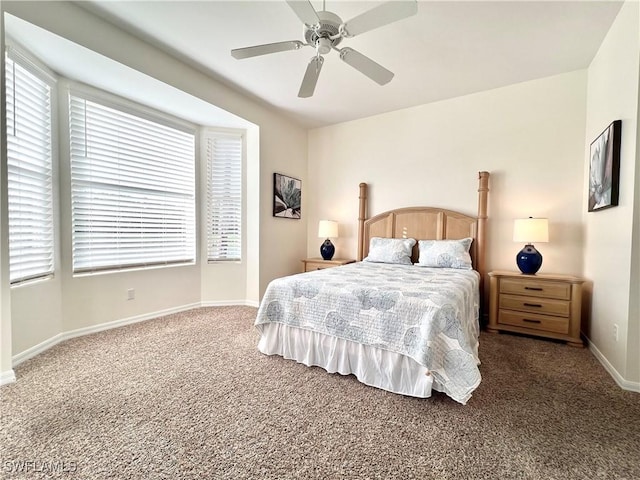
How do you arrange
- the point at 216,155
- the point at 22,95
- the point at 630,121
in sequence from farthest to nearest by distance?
the point at 216,155 → the point at 22,95 → the point at 630,121

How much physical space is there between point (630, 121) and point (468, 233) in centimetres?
175

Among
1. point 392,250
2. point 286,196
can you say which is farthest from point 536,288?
point 286,196

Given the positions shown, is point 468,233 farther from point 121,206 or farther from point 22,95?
point 22,95

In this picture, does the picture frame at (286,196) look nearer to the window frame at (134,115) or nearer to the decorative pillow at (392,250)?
the window frame at (134,115)

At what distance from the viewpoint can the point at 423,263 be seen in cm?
347

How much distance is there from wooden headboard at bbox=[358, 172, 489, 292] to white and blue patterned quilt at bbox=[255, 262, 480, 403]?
868 millimetres

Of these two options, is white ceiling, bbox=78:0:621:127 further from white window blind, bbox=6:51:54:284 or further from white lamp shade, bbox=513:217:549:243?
white lamp shade, bbox=513:217:549:243

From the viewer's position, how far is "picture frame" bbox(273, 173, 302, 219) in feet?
14.2

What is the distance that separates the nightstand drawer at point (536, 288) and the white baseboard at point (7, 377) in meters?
4.29

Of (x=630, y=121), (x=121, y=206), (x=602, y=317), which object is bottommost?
(x=602, y=317)

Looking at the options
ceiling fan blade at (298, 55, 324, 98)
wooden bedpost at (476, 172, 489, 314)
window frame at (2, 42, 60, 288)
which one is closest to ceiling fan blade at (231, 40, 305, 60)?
ceiling fan blade at (298, 55, 324, 98)

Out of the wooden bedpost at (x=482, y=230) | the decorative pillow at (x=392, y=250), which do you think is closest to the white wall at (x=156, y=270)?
the decorative pillow at (x=392, y=250)

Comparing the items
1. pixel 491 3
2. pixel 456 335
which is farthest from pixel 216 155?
pixel 456 335

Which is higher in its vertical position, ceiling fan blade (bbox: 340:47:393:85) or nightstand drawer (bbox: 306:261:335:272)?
ceiling fan blade (bbox: 340:47:393:85)
